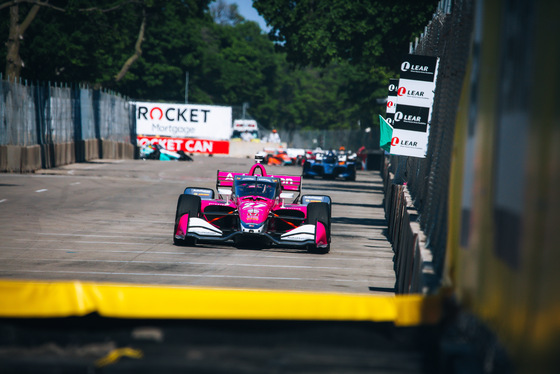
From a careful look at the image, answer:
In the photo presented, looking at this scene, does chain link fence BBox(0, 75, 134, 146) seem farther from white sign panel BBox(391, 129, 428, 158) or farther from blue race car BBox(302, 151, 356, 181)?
white sign panel BBox(391, 129, 428, 158)

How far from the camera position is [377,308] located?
4750mm

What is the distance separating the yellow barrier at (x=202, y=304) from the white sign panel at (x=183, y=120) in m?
54.1

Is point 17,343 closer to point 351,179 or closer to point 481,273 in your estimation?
point 481,273

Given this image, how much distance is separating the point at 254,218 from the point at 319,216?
1.11 metres

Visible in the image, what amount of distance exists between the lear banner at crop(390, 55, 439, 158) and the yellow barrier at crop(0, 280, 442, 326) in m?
8.19

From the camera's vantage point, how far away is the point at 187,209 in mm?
13477

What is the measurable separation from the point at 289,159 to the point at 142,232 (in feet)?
125

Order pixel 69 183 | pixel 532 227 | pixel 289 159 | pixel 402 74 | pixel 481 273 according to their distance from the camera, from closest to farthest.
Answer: pixel 532 227
pixel 481 273
pixel 402 74
pixel 69 183
pixel 289 159

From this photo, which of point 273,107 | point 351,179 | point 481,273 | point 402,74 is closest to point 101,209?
point 402,74

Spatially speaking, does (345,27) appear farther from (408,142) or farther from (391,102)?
(408,142)

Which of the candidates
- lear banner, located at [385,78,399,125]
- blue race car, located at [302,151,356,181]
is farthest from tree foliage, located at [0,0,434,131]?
lear banner, located at [385,78,399,125]

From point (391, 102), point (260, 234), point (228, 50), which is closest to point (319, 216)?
point (260, 234)

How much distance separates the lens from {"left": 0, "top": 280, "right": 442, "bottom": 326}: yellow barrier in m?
4.73

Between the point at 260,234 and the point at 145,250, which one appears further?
the point at 260,234
